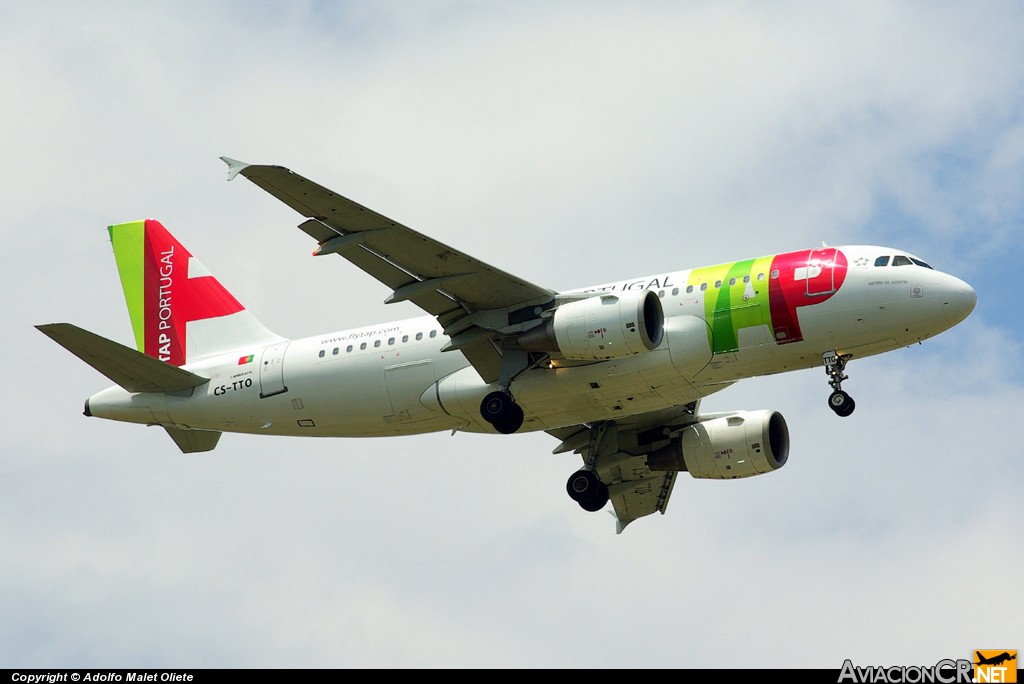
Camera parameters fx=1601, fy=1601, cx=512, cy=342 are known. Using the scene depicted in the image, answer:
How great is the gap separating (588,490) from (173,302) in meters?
13.2

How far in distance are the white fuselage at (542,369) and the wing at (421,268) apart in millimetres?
1310

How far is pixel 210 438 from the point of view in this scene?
4403 cm

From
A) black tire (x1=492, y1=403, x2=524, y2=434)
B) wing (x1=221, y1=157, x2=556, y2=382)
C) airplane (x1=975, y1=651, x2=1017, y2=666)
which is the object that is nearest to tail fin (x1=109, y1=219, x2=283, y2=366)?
wing (x1=221, y1=157, x2=556, y2=382)

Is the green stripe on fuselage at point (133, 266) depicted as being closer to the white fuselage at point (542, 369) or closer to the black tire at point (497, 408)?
the white fuselage at point (542, 369)

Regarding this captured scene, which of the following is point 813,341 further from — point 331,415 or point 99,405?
point 99,405

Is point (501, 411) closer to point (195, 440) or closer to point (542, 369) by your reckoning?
point (542, 369)

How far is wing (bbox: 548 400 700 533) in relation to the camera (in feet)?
149

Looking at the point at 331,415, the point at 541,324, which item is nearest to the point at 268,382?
the point at 331,415

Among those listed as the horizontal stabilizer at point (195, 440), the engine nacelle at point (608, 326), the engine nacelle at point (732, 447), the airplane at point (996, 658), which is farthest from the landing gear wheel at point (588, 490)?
the airplane at point (996, 658)

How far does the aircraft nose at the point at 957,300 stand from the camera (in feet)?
123

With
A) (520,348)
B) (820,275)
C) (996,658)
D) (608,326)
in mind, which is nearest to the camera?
(996,658)

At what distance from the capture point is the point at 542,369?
129 feet

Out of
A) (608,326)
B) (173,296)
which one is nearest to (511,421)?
(608,326)

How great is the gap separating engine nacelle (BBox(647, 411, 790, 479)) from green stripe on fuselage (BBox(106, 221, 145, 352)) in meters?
15.6
